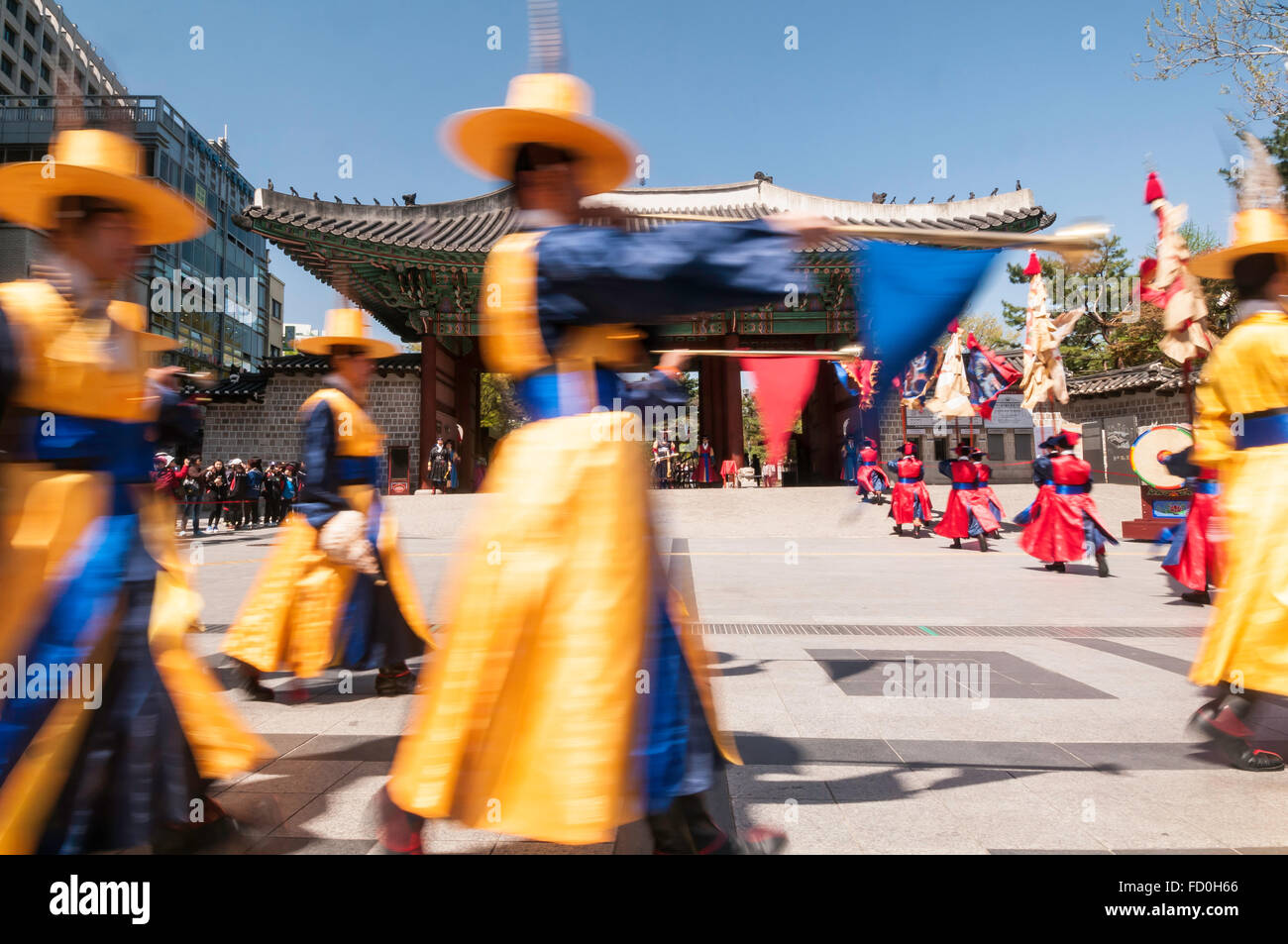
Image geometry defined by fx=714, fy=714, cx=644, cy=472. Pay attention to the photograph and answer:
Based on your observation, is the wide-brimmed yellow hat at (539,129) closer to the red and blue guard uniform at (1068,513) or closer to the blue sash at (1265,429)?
the blue sash at (1265,429)

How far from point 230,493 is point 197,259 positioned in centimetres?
2385

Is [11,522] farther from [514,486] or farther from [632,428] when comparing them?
[632,428]

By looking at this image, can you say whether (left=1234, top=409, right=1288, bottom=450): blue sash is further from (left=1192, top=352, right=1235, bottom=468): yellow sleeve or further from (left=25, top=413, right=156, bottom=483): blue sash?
(left=25, top=413, right=156, bottom=483): blue sash

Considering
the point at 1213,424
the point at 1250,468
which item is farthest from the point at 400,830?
the point at 1213,424

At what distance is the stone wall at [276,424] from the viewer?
19.7 meters

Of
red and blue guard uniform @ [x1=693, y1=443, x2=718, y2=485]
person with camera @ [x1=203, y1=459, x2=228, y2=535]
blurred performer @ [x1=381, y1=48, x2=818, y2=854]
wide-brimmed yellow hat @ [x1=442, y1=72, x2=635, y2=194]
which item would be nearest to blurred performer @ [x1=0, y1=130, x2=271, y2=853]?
blurred performer @ [x1=381, y1=48, x2=818, y2=854]

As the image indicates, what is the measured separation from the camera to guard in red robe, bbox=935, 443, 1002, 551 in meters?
11.0

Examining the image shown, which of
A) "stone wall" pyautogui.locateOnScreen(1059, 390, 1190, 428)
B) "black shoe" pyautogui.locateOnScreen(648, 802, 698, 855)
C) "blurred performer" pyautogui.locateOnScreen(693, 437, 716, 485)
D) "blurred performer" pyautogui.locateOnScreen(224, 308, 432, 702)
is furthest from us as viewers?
"blurred performer" pyautogui.locateOnScreen(693, 437, 716, 485)

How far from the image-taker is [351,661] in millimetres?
3414

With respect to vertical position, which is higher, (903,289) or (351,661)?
(903,289)

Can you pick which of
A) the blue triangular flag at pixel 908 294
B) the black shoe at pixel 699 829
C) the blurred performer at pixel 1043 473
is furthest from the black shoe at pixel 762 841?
the blurred performer at pixel 1043 473

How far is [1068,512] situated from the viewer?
8078mm
